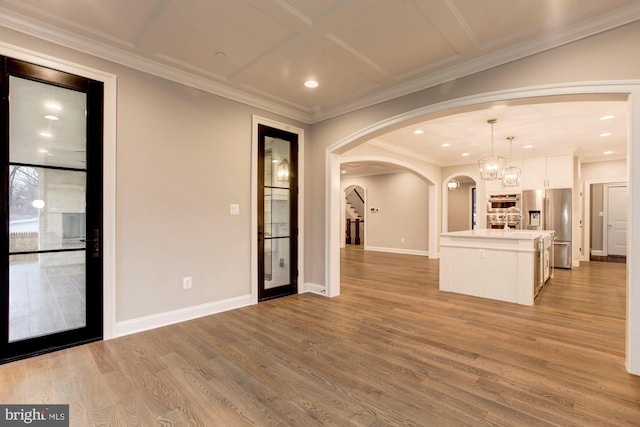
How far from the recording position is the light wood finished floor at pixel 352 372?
187 cm

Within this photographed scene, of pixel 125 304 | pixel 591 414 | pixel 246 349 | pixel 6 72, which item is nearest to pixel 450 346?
pixel 591 414

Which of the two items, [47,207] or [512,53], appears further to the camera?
[512,53]

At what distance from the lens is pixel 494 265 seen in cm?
450

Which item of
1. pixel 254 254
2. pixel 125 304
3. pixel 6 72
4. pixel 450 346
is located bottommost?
pixel 450 346

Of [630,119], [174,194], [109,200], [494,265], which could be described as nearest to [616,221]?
[494,265]

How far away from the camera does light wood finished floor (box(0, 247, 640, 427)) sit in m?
1.87

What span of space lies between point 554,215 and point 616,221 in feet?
12.2

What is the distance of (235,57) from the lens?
10.2 ft

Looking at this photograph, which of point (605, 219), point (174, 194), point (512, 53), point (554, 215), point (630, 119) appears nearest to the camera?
point (630, 119)

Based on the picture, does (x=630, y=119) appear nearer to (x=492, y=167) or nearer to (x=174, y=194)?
(x=492, y=167)

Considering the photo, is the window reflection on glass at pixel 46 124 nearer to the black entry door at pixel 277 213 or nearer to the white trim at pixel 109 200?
the white trim at pixel 109 200

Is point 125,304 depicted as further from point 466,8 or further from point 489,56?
point 489,56

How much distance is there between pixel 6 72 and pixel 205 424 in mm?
3222

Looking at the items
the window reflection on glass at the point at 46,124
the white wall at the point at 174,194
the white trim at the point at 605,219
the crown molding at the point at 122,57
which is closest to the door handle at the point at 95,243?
the white wall at the point at 174,194
